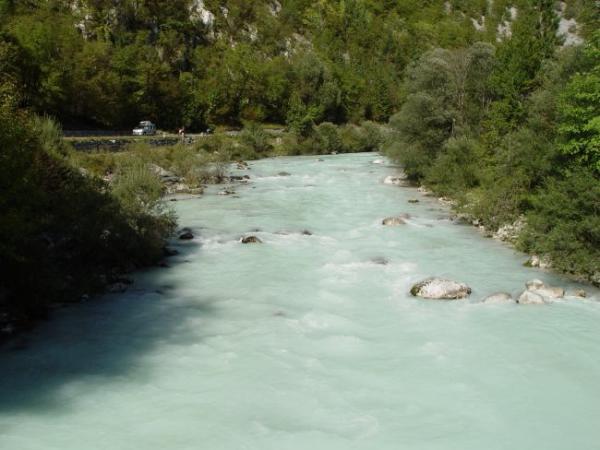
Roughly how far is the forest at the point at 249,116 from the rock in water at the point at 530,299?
3.07 metres

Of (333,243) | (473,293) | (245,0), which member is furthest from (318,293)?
(245,0)

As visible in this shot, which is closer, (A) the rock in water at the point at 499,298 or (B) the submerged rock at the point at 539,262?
(A) the rock in water at the point at 499,298

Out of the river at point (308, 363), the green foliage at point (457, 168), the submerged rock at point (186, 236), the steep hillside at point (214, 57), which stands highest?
the steep hillside at point (214, 57)

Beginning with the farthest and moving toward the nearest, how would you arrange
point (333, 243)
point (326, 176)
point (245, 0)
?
point (245, 0), point (326, 176), point (333, 243)

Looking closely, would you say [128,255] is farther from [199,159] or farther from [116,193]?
[199,159]

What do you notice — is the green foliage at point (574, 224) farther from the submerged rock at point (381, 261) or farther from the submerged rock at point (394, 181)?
the submerged rock at point (394, 181)

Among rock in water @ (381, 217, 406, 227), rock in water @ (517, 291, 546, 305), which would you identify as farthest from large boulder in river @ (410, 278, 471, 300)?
rock in water @ (381, 217, 406, 227)

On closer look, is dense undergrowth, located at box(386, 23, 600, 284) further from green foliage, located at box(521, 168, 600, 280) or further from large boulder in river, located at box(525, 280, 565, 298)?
large boulder in river, located at box(525, 280, 565, 298)

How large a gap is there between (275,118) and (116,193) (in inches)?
3165

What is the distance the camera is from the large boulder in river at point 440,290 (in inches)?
749

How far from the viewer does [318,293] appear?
19.5 metres

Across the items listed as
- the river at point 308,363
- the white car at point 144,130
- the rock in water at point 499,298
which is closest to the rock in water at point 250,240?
the river at point 308,363

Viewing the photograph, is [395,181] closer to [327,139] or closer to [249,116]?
[327,139]

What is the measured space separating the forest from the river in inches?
82.9
